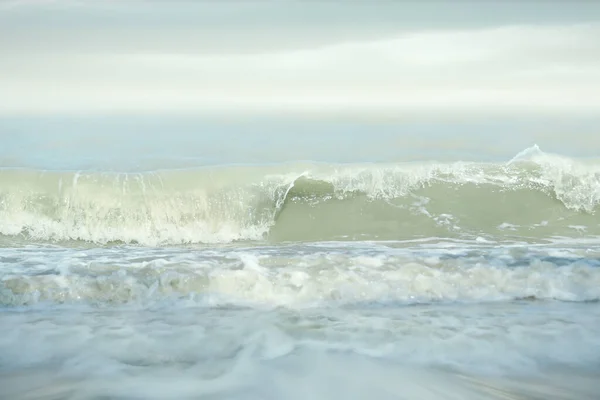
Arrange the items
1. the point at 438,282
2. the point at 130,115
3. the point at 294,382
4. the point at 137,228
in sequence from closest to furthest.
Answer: the point at 294,382, the point at 438,282, the point at 137,228, the point at 130,115

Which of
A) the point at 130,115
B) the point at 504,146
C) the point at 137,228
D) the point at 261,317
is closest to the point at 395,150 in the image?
the point at 504,146

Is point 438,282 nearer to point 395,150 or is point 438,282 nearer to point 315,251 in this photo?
point 315,251

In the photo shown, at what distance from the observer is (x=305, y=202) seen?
4.68 m

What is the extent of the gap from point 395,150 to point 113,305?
4.89m

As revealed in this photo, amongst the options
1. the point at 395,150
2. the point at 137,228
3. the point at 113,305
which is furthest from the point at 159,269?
the point at 395,150

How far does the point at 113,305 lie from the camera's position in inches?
110

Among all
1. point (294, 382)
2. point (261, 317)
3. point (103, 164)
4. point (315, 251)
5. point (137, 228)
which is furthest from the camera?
point (103, 164)

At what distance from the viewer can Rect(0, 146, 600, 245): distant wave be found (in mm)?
4340

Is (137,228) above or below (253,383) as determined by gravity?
above

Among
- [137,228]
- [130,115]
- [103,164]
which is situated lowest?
[137,228]

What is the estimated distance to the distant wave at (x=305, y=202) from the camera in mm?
4340

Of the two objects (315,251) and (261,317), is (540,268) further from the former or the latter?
(261,317)

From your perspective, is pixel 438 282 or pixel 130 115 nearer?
pixel 438 282

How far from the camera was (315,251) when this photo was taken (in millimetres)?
3672
